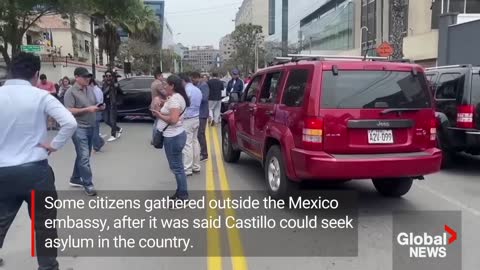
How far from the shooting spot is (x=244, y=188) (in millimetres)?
7523

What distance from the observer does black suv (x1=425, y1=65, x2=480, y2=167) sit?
8180 mm

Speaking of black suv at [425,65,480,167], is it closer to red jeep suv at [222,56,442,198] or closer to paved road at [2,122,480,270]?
paved road at [2,122,480,270]

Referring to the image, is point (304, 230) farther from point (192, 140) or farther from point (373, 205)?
point (192, 140)

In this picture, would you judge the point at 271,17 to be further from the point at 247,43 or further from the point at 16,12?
the point at 16,12

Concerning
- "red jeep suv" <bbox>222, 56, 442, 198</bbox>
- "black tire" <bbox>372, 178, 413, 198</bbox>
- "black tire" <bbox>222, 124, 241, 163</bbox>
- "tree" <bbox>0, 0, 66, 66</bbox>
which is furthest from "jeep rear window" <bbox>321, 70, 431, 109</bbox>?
"tree" <bbox>0, 0, 66, 66</bbox>

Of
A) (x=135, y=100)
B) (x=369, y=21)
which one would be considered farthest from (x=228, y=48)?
(x=135, y=100)

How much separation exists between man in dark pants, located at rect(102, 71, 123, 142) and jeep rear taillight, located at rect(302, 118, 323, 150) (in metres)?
8.41

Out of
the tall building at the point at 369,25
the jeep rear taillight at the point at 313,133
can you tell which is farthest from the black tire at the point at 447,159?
the jeep rear taillight at the point at 313,133

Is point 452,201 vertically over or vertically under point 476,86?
under

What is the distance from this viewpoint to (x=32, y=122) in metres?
3.60

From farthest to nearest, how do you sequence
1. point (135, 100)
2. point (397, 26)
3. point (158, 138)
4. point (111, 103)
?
point (397, 26) → point (135, 100) → point (111, 103) → point (158, 138)

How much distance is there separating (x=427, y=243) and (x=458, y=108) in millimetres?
3898

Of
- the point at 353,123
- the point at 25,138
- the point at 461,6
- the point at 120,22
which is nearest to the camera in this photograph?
the point at 25,138

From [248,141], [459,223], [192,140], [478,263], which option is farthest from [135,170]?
[478,263]
